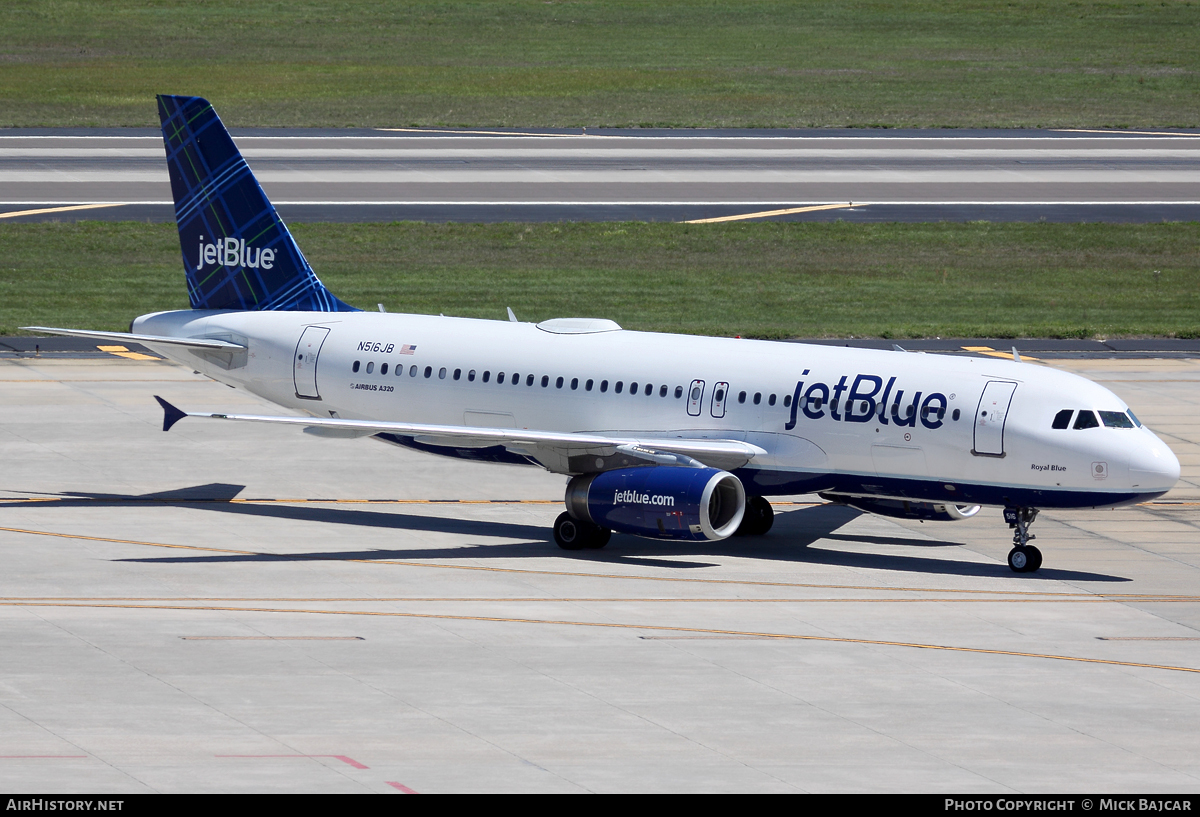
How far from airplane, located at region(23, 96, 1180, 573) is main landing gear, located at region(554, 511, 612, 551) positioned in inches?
1.7

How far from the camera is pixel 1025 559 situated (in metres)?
35.4

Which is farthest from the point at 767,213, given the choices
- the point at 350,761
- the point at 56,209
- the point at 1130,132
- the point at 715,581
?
the point at 350,761

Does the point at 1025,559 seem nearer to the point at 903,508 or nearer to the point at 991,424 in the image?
the point at 991,424

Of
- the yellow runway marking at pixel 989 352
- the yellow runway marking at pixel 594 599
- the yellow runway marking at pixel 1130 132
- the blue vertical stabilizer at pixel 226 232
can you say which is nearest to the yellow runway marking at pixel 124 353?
the blue vertical stabilizer at pixel 226 232

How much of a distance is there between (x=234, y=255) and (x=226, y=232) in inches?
24.3

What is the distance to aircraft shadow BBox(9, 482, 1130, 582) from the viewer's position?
118ft

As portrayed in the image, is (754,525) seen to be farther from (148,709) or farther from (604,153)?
(604,153)

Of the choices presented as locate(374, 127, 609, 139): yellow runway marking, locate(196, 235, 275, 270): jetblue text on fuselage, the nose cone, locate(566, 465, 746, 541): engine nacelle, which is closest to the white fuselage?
the nose cone

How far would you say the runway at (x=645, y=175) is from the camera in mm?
81250

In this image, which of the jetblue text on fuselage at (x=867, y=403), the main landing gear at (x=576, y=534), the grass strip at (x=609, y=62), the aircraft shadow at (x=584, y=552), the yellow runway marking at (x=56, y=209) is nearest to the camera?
the jetblue text on fuselage at (x=867, y=403)

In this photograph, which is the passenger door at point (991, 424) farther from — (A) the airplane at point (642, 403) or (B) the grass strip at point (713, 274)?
(B) the grass strip at point (713, 274)

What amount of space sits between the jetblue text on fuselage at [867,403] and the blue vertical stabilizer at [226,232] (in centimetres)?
1199

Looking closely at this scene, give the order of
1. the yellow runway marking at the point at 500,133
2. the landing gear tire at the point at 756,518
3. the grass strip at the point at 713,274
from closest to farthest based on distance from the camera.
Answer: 1. the landing gear tire at the point at 756,518
2. the grass strip at the point at 713,274
3. the yellow runway marking at the point at 500,133

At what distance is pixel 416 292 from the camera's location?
67.9 metres
